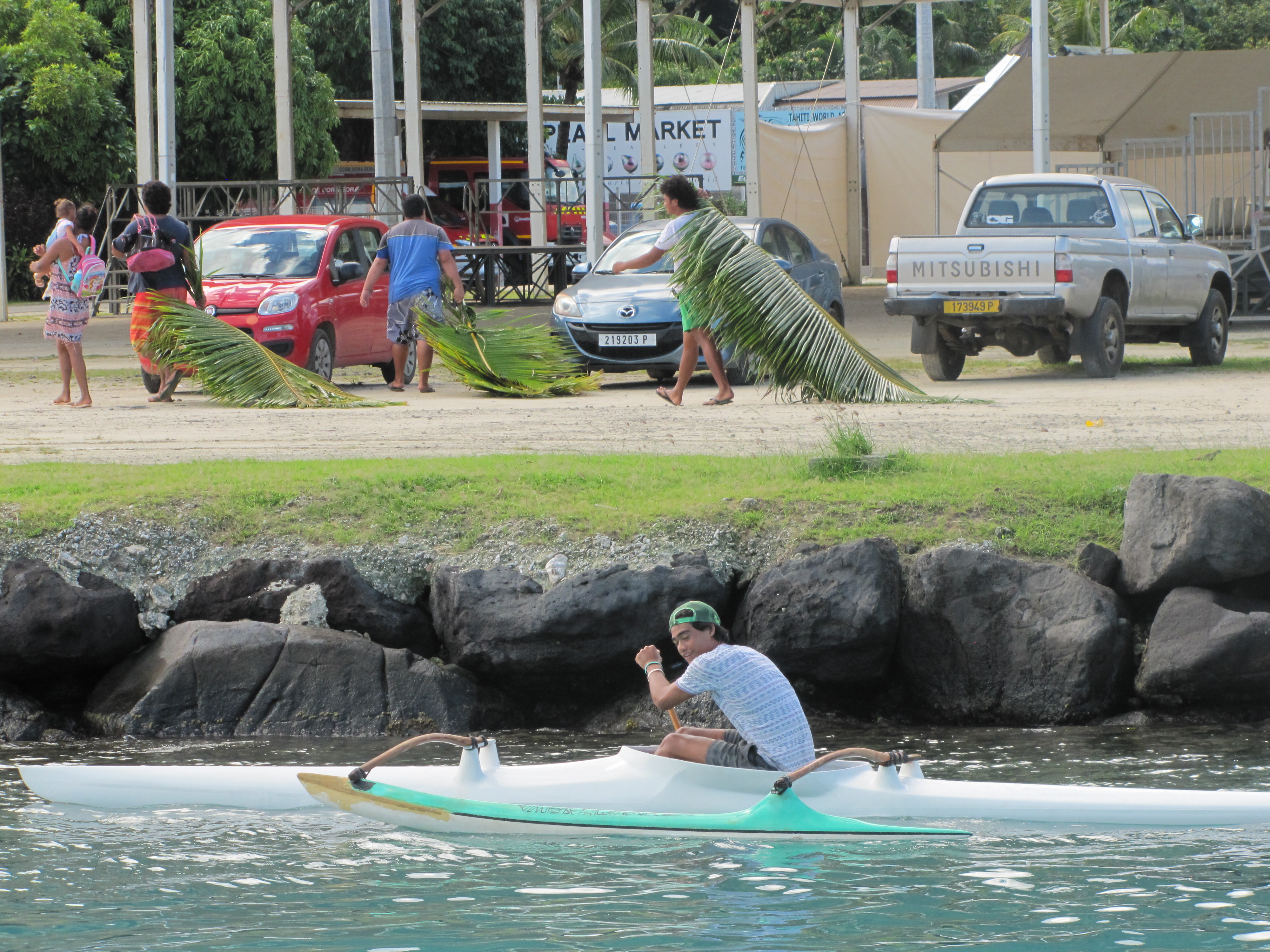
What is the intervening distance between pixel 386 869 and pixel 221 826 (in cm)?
88

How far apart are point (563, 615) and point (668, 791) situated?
190 cm

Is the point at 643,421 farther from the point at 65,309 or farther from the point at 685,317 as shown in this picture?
the point at 65,309

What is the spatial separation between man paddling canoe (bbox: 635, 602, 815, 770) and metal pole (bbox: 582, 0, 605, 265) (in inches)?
586

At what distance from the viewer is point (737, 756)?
6.64 m

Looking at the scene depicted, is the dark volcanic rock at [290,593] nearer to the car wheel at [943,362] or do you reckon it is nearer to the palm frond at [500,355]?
the palm frond at [500,355]

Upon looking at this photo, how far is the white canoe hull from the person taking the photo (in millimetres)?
6266

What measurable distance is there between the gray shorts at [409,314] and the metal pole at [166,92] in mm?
8900

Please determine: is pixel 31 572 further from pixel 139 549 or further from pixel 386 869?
pixel 386 869

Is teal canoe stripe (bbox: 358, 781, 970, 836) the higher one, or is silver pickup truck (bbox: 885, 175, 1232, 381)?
silver pickup truck (bbox: 885, 175, 1232, 381)

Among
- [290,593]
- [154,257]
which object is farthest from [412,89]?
[290,593]

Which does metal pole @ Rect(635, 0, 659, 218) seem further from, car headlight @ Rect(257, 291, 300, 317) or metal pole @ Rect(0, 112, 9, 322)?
car headlight @ Rect(257, 291, 300, 317)

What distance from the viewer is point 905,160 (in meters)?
33.5

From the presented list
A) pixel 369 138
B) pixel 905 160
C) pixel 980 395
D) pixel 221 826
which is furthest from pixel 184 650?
pixel 369 138

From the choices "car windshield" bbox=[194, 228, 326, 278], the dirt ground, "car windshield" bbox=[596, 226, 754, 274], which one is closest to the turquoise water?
the dirt ground
